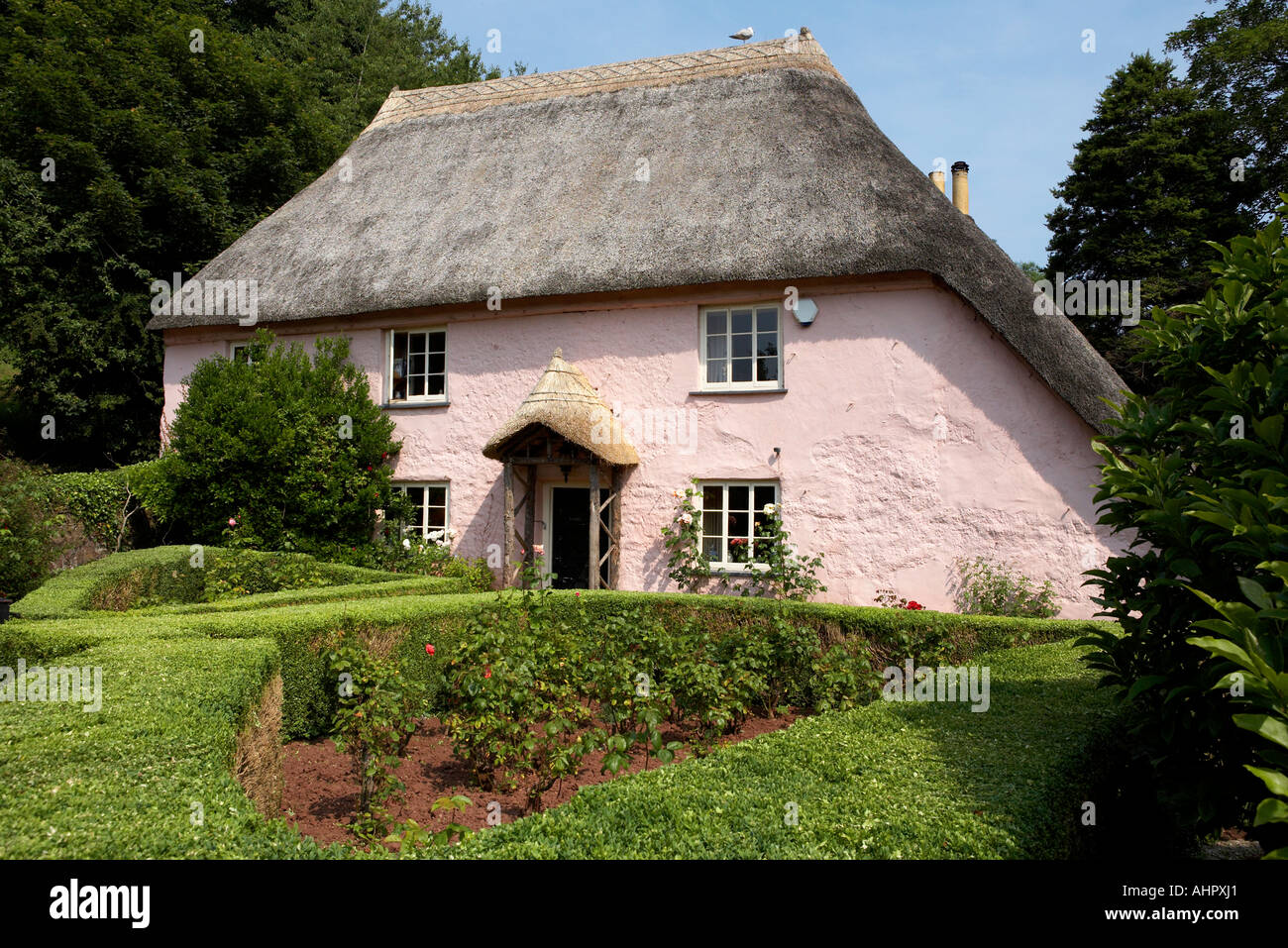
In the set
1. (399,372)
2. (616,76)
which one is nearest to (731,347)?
(399,372)

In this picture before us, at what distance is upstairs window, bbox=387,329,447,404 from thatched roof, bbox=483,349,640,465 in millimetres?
2353

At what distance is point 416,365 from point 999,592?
959 centimetres

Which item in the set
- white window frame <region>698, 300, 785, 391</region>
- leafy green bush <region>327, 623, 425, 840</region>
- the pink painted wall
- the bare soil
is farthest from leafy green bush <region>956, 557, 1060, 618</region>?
leafy green bush <region>327, 623, 425, 840</region>

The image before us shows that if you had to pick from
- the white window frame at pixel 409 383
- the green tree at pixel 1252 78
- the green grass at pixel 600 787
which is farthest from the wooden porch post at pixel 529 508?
the green tree at pixel 1252 78

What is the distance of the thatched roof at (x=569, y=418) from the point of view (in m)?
11.4

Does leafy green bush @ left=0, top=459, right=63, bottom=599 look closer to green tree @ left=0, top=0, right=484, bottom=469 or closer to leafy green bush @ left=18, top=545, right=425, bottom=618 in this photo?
leafy green bush @ left=18, top=545, right=425, bottom=618

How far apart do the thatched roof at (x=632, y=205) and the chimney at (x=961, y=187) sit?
11.5 feet

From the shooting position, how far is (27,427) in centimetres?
2042

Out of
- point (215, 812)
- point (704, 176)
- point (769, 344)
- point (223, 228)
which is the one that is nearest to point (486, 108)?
point (704, 176)

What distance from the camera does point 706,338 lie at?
480 inches

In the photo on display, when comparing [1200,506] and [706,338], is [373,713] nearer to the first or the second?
[1200,506]

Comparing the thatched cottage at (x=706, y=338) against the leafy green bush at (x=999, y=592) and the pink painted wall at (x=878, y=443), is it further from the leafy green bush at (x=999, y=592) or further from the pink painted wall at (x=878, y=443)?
the leafy green bush at (x=999, y=592)

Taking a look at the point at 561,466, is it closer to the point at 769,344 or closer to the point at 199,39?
the point at 769,344
